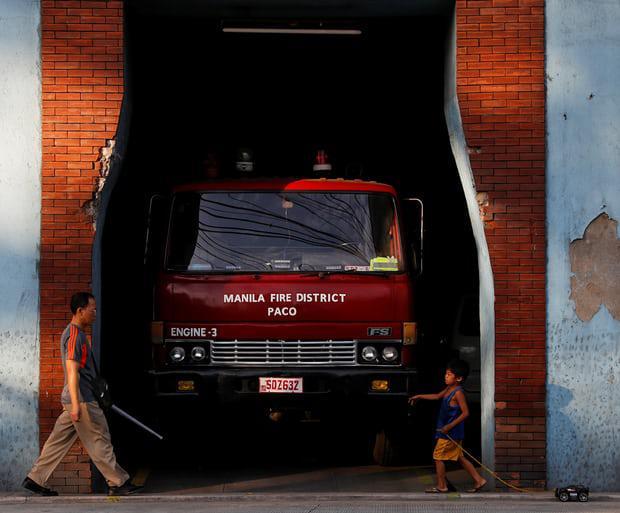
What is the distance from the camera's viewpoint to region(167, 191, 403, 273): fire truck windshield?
10.7 meters

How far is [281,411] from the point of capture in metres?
10.5

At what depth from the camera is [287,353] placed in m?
10.5

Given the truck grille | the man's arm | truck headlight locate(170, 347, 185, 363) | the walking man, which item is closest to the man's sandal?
the truck grille

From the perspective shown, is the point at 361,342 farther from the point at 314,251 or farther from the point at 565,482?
the point at 565,482

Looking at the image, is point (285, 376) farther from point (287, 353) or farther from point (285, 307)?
point (285, 307)

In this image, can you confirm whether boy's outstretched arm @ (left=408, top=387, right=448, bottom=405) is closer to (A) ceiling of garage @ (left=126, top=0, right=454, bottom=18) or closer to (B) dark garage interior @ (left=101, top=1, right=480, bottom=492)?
(B) dark garage interior @ (left=101, top=1, right=480, bottom=492)

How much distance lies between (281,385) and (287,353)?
31 centimetres

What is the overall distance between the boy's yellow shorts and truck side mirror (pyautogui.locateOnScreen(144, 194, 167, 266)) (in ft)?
10.7

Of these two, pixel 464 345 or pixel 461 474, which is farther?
pixel 464 345

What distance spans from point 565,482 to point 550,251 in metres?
2.00

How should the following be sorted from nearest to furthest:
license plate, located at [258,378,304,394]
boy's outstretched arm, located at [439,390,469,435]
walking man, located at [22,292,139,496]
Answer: walking man, located at [22,292,139,496] < boy's outstretched arm, located at [439,390,469,435] < license plate, located at [258,378,304,394]

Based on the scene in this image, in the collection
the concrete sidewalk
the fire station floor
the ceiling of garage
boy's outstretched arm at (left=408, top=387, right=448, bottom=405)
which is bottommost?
the fire station floor

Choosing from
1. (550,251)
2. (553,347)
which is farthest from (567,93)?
(553,347)

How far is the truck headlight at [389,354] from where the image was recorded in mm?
10516
